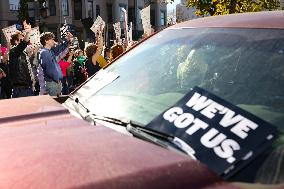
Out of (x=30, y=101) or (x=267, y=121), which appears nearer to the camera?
(x=267, y=121)

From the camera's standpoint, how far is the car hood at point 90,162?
4.31 feet

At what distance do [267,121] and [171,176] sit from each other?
1.84 feet

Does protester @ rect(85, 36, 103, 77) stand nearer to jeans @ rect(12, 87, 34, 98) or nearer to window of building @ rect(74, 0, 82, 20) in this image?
jeans @ rect(12, 87, 34, 98)

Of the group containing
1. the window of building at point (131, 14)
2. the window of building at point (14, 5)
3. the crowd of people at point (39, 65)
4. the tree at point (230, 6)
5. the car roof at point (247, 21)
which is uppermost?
the window of building at point (14, 5)

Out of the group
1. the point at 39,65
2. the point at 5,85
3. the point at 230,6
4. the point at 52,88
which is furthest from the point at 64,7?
the point at 52,88

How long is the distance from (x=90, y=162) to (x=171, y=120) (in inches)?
19.2

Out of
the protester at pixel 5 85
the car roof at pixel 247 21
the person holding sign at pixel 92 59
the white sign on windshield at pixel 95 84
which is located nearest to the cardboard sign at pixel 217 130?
the car roof at pixel 247 21

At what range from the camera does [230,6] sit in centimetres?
1380

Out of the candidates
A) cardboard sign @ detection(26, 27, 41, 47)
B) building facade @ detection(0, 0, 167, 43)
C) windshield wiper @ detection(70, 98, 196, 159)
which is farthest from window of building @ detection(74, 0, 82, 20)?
windshield wiper @ detection(70, 98, 196, 159)

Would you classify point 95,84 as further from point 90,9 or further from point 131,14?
point 131,14

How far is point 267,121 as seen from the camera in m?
1.70

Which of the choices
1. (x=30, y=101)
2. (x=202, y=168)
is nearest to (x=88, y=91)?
(x=30, y=101)

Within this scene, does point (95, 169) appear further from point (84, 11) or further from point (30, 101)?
point (84, 11)

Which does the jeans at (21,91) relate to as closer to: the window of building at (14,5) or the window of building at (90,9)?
the window of building at (14,5)
